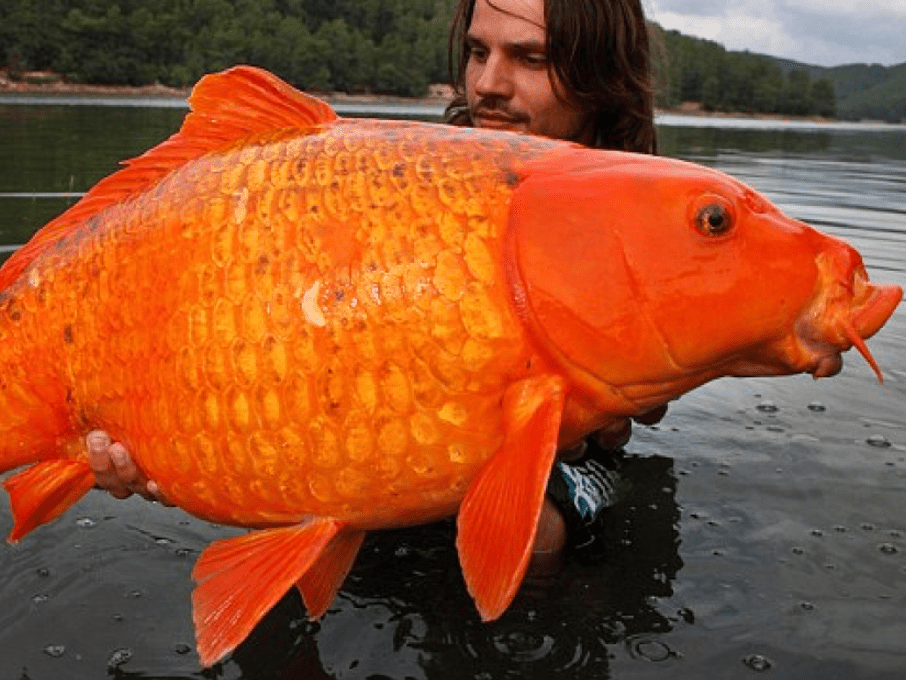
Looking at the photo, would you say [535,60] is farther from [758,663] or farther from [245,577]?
[245,577]

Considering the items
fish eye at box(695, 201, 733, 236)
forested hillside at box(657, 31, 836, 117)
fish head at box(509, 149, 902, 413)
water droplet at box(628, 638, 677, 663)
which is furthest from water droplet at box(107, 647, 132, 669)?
forested hillside at box(657, 31, 836, 117)

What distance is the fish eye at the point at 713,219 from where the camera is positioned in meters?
1.94

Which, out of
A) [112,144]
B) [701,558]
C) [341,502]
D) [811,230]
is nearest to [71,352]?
[341,502]

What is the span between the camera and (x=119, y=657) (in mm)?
2732

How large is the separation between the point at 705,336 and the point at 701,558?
163 centimetres

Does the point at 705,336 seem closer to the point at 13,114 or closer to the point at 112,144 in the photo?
the point at 112,144

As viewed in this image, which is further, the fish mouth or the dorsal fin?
the dorsal fin

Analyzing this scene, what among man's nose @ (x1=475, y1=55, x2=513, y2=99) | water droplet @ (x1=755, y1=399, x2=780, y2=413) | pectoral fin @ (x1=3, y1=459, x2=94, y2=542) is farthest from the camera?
water droplet @ (x1=755, y1=399, x2=780, y2=413)

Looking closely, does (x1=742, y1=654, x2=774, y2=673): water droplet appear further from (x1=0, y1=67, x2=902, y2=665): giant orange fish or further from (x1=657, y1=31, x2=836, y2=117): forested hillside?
(x1=657, y1=31, x2=836, y2=117): forested hillside

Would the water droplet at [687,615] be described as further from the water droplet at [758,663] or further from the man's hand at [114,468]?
the man's hand at [114,468]

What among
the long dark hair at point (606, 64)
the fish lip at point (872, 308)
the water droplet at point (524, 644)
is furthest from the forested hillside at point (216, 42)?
the fish lip at point (872, 308)

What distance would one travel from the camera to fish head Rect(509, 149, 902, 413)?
1.94 m

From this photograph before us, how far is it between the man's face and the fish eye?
1.94 meters

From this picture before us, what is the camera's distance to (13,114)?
27656 millimetres
